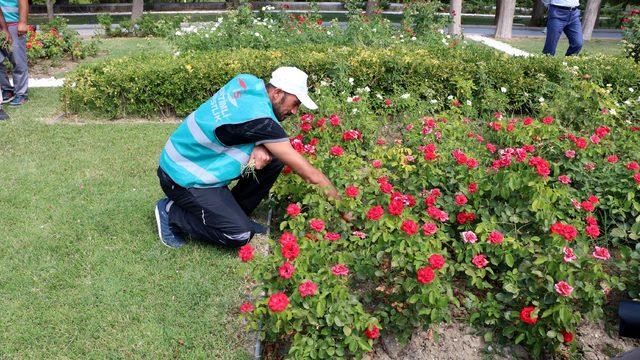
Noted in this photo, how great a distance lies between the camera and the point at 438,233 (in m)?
2.60

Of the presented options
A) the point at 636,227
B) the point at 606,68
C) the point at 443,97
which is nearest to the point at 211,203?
the point at 636,227

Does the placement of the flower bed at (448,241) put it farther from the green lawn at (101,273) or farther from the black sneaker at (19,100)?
the black sneaker at (19,100)

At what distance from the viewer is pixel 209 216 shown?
3287 millimetres

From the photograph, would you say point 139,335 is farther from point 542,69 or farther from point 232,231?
point 542,69

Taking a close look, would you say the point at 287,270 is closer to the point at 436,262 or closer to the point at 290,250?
the point at 290,250

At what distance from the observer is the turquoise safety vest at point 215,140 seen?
301 centimetres

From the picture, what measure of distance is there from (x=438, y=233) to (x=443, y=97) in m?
3.89

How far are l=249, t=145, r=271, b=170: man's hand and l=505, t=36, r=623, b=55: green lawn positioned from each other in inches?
407

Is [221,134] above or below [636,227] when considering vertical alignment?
above

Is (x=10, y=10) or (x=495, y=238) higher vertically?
(x=10, y=10)

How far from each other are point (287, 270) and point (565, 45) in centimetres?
1321

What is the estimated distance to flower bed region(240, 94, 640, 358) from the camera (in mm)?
2271

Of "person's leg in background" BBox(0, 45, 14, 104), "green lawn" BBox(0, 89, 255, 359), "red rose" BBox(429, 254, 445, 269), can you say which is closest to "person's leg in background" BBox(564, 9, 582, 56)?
"green lawn" BBox(0, 89, 255, 359)

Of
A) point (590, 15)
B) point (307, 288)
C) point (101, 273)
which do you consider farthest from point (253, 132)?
point (590, 15)
